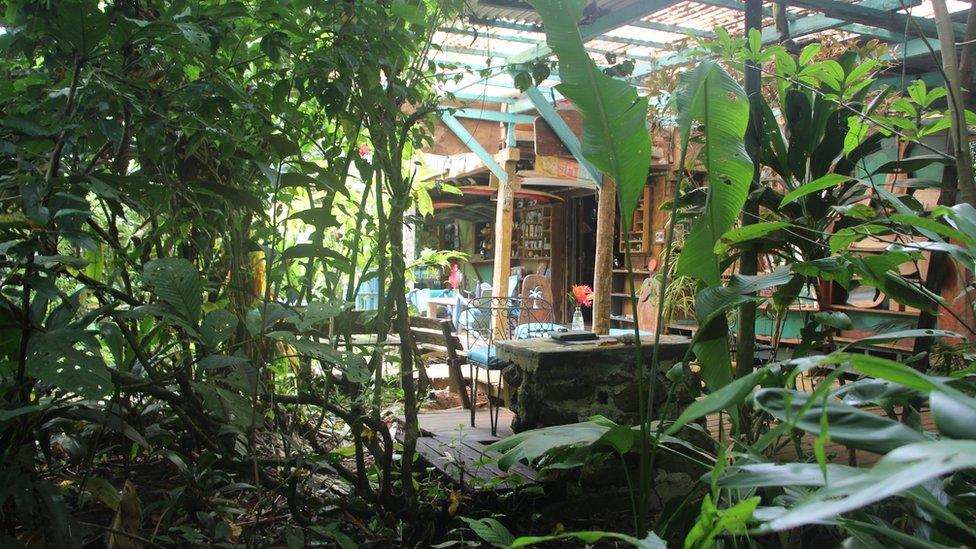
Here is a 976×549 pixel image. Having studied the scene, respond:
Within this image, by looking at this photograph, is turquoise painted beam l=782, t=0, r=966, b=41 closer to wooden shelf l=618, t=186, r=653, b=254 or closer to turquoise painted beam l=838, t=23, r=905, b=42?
turquoise painted beam l=838, t=23, r=905, b=42

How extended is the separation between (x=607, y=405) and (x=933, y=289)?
1696 mm

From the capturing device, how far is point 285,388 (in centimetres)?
349

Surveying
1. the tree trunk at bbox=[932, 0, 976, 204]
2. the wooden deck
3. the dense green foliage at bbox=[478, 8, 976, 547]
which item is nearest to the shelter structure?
the tree trunk at bbox=[932, 0, 976, 204]

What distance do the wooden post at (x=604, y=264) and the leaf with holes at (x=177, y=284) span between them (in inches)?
177

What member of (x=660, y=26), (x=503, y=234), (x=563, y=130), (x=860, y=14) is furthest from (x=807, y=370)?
(x=503, y=234)

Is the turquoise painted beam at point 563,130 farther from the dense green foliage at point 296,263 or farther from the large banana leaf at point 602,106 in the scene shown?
the large banana leaf at point 602,106

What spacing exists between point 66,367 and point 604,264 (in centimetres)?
513

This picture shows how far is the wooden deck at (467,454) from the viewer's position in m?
2.89

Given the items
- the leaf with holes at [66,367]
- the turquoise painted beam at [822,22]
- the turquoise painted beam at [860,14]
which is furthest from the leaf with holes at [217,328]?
the turquoise painted beam at [822,22]

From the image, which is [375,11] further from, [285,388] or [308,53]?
[285,388]

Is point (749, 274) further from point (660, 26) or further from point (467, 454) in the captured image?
point (660, 26)

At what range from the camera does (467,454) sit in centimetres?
343

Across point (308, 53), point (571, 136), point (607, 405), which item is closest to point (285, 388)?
point (607, 405)

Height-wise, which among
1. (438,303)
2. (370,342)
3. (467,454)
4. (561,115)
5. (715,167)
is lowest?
(467,454)
